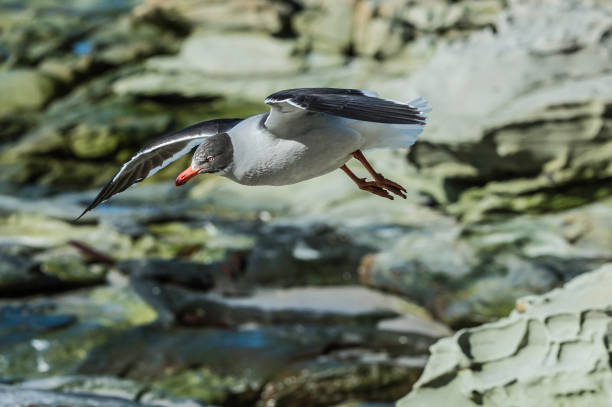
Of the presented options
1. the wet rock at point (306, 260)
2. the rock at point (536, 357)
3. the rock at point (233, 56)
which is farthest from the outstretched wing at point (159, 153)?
the rock at point (233, 56)

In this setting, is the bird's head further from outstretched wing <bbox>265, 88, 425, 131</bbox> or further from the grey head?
outstretched wing <bbox>265, 88, 425, 131</bbox>

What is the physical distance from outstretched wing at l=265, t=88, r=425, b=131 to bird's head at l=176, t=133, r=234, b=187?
181 mm

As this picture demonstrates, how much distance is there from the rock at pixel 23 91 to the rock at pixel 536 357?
11132 mm

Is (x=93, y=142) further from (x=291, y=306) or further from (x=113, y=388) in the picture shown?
(x=113, y=388)

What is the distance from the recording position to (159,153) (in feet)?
12.6

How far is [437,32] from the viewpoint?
12375 mm

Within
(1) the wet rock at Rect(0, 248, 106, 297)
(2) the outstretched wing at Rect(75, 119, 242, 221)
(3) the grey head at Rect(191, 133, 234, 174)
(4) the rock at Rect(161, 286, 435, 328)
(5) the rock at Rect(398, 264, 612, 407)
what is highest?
(3) the grey head at Rect(191, 133, 234, 174)

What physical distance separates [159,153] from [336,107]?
3.76 ft

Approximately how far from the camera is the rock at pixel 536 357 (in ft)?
13.3

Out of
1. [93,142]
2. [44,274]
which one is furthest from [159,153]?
[93,142]

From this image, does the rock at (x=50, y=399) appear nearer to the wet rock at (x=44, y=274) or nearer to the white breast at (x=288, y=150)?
the white breast at (x=288, y=150)

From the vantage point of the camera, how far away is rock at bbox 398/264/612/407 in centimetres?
406

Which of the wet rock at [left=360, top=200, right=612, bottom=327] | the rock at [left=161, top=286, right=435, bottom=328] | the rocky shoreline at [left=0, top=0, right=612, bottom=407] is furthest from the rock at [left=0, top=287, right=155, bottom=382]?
the wet rock at [left=360, top=200, right=612, bottom=327]

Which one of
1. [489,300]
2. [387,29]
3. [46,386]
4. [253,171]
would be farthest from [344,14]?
[253,171]
